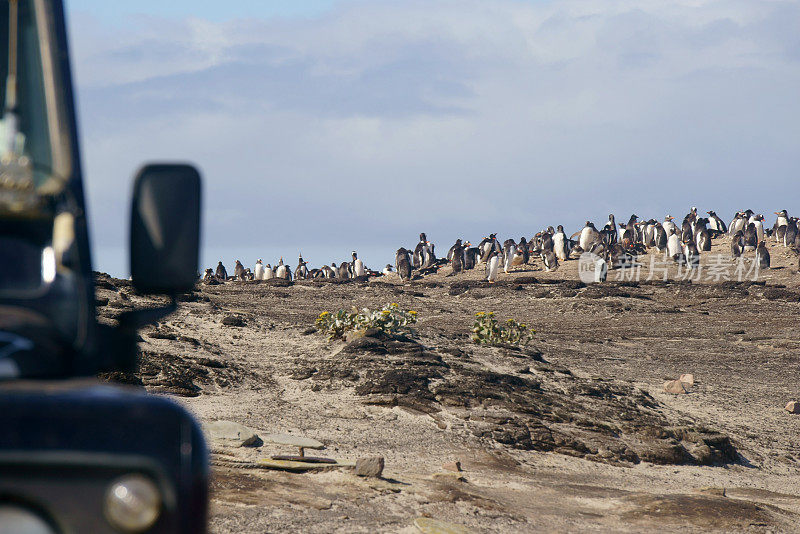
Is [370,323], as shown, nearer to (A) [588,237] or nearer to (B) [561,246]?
(B) [561,246]

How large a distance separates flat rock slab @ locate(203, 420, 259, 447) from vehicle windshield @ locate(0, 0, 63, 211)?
22.6ft

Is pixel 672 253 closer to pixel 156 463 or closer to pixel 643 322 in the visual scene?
pixel 643 322

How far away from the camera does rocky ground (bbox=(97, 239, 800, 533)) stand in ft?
25.5

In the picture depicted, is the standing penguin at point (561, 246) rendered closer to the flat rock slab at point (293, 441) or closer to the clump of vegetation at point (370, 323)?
the clump of vegetation at point (370, 323)

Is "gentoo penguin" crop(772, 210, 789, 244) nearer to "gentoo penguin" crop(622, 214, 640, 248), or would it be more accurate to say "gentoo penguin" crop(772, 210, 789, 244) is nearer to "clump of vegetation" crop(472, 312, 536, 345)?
"gentoo penguin" crop(622, 214, 640, 248)

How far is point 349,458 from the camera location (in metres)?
9.59

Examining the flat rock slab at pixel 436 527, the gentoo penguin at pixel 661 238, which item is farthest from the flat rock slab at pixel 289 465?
the gentoo penguin at pixel 661 238

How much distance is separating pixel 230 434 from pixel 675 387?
34.7 ft

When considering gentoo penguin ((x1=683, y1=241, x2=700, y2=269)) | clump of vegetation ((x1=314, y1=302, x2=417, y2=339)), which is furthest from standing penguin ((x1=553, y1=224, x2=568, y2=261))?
clump of vegetation ((x1=314, y1=302, x2=417, y2=339))

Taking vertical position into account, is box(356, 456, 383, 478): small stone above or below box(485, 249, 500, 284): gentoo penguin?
below

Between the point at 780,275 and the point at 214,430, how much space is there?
35.3m

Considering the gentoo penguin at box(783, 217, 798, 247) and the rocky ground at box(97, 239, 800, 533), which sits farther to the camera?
the gentoo penguin at box(783, 217, 798, 247)

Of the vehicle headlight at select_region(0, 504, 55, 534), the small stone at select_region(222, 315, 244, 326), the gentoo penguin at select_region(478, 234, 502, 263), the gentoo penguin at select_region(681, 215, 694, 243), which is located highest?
the gentoo penguin at select_region(681, 215, 694, 243)

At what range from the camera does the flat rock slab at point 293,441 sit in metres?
9.58
